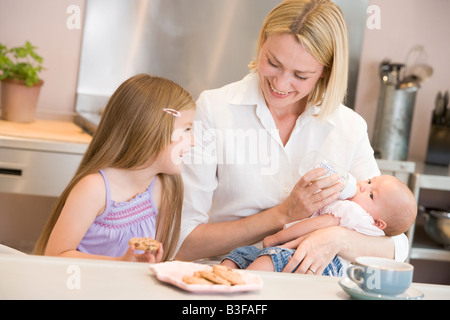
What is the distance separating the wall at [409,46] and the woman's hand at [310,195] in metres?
1.93

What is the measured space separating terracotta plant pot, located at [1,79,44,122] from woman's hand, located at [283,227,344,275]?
190 centimetres

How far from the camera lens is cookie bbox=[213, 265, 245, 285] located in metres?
1.04

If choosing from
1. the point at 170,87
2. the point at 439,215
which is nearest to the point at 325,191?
the point at 170,87

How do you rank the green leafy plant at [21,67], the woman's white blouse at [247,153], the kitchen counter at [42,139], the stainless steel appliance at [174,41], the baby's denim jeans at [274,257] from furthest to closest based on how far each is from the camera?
the stainless steel appliance at [174,41]
the green leafy plant at [21,67]
the kitchen counter at [42,139]
the woman's white blouse at [247,153]
the baby's denim jeans at [274,257]

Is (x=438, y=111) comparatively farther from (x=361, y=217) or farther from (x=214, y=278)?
(x=214, y=278)

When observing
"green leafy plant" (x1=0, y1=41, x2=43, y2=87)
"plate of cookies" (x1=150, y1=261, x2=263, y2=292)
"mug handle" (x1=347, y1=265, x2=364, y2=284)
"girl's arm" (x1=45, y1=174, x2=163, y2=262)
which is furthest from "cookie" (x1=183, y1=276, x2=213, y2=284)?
"green leafy plant" (x1=0, y1=41, x2=43, y2=87)

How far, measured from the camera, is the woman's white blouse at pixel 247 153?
190 centimetres

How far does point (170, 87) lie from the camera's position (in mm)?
1837

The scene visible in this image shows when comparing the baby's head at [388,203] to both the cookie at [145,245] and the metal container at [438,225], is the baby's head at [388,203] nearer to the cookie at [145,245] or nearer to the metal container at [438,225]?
the cookie at [145,245]

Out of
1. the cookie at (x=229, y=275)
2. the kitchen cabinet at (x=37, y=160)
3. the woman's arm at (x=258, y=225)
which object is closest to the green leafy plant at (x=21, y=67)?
the kitchen cabinet at (x=37, y=160)

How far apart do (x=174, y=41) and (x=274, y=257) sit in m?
2.14

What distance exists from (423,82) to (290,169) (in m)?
1.96

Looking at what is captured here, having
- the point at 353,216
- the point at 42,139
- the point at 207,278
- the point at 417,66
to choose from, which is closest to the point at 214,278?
the point at 207,278
